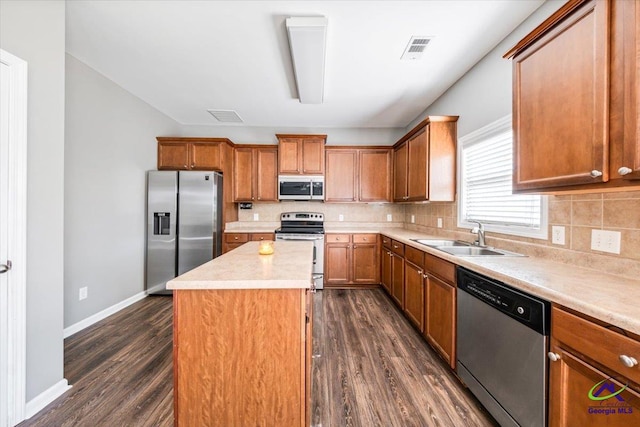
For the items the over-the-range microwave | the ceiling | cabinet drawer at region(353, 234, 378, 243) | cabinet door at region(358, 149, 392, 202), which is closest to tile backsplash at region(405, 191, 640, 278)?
the ceiling

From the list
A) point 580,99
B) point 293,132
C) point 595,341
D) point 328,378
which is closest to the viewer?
point 595,341

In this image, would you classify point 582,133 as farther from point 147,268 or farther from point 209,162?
point 147,268

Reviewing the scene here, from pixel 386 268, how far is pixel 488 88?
2.44m

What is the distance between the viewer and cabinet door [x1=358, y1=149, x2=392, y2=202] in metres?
4.27

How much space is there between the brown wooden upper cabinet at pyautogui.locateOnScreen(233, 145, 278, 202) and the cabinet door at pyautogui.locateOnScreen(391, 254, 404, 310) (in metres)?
2.19

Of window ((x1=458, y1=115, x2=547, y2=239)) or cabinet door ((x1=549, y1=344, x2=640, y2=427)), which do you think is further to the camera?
window ((x1=458, y1=115, x2=547, y2=239))

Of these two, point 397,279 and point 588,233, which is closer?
point 588,233

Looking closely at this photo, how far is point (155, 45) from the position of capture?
2260mm

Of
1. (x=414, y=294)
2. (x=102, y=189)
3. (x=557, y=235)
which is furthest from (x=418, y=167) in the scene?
(x=102, y=189)

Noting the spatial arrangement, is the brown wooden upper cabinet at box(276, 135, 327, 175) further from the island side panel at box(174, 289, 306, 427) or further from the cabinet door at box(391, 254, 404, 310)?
the island side panel at box(174, 289, 306, 427)

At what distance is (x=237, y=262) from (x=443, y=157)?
8.14ft

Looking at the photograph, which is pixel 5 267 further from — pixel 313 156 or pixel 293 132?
pixel 293 132

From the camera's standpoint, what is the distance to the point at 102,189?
9.29 feet

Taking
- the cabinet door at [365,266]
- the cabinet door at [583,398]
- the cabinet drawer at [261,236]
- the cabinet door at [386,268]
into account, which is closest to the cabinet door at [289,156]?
the cabinet drawer at [261,236]
